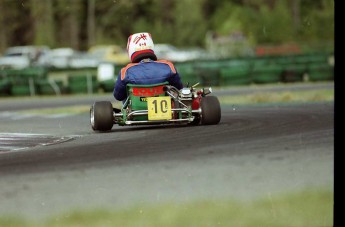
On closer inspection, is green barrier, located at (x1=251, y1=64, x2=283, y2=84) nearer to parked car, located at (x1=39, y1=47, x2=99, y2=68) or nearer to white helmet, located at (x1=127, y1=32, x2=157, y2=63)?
parked car, located at (x1=39, y1=47, x2=99, y2=68)

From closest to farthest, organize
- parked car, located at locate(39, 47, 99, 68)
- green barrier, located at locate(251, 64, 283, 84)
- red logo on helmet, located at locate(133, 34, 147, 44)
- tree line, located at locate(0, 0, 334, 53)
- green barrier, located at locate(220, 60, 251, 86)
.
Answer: red logo on helmet, located at locate(133, 34, 147, 44)
tree line, located at locate(0, 0, 334, 53)
parked car, located at locate(39, 47, 99, 68)
green barrier, located at locate(220, 60, 251, 86)
green barrier, located at locate(251, 64, 283, 84)

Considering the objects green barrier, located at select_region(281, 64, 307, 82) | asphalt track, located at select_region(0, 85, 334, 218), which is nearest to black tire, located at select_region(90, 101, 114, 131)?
asphalt track, located at select_region(0, 85, 334, 218)

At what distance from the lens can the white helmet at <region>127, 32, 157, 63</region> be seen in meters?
6.84

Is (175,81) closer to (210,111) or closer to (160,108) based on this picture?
(160,108)

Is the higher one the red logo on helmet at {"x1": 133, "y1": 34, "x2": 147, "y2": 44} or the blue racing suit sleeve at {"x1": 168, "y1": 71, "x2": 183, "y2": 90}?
the red logo on helmet at {"x1": 133, "y1": 34, "x2": 147, "y2": 44}

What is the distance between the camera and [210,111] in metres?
8.36

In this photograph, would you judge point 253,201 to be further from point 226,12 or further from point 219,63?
point 219,63

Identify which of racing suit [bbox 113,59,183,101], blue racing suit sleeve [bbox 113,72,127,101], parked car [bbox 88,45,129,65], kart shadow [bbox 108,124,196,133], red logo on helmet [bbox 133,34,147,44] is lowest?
kart shadow [bbox 108,124,196,133]

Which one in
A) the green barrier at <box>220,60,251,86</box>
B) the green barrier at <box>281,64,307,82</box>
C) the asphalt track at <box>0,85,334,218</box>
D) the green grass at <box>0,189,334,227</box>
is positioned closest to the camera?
the green grass at <box>0,189,334,227</box>

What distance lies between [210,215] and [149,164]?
1253 mm

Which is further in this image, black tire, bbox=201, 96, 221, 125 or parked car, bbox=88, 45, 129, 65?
black tire, bbox=201, 96, 221, 125

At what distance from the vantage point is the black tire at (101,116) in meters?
7.71

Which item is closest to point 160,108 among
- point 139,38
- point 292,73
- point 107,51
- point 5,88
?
point 139,38
